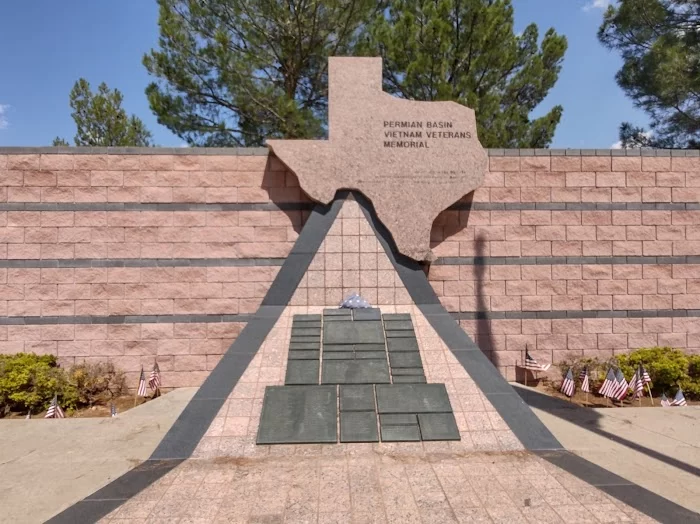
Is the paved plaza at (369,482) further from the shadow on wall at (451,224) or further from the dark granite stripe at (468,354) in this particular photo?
the shadow on wall at (451,224)

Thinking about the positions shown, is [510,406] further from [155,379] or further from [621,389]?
[155,379]

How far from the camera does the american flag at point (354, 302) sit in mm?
8750

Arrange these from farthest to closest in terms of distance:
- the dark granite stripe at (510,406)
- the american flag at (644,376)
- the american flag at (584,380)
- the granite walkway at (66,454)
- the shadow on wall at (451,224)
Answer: the shadow on wall at (451,224)
the american flag at (644,376)
the american flag at (584,380)
the granite walkway at (66,454)
the dark granite stripe at (510,406)

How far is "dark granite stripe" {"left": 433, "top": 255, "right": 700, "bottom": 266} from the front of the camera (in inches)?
404

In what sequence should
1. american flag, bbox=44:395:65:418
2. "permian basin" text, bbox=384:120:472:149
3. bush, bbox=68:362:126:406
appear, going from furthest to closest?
1. "permian basin" text, bbox=384:120:472:149
2. bush, bbox=68:362:126:406
3. american flag, bbox=44:395:65:418

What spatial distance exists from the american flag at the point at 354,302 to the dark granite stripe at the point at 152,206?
234 centimetres

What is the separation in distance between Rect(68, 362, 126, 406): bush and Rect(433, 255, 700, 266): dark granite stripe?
23.7 ft

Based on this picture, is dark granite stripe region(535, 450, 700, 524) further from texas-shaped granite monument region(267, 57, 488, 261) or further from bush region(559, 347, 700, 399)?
texas-shaped granite monument region(267, 57, 488, 261)

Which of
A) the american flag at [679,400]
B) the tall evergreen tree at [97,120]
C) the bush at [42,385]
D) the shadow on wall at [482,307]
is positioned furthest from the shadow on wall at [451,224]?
the tall evergreen tree at [97,120]

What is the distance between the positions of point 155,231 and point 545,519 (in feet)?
28.9

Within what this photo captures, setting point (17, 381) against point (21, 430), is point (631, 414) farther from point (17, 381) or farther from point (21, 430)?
point (17, 381)

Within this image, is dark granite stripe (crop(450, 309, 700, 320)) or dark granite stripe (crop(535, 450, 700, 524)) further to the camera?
dark granite stripe (crop(450, 309, 700, 320))

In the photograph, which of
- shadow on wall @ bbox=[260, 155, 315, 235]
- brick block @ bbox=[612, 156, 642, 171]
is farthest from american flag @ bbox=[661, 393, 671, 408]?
shadow on wall @ bbox=[260, 155, 315, 235]

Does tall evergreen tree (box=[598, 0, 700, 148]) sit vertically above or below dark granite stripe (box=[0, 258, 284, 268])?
above
